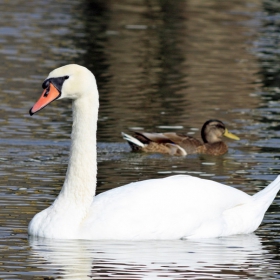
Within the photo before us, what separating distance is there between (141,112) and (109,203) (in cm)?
934

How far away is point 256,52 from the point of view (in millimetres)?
30672

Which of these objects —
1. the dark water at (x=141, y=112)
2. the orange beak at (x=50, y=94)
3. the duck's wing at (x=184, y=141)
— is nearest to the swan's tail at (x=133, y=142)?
the dark water at (x=141, y=112)

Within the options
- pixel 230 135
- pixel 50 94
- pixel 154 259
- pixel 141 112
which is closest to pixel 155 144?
pixel 230 135

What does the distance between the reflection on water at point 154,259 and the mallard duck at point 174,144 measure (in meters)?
5.96

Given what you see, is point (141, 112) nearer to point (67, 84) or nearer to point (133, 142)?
point (133, 142)

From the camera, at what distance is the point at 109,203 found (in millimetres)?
10164

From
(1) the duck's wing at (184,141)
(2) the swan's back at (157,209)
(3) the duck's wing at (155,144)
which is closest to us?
(2) the swan's back at (157,209)

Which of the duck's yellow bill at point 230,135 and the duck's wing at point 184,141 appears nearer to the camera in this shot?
the duck's wing at point 184,141

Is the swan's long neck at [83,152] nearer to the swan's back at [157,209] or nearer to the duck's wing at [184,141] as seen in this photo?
the swan's back at [157,209]

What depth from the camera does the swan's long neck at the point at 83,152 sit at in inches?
408

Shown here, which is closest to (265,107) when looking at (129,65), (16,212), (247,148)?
(247,148)

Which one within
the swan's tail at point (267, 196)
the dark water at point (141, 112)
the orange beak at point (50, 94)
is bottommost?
the dark water at point (141, 112)

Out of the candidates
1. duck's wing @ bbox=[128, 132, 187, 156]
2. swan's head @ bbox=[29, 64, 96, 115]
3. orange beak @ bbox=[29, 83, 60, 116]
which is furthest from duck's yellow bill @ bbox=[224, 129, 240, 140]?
orange beak @ bbox=[29, 83, 60, 116]

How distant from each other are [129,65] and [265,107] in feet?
23.7
